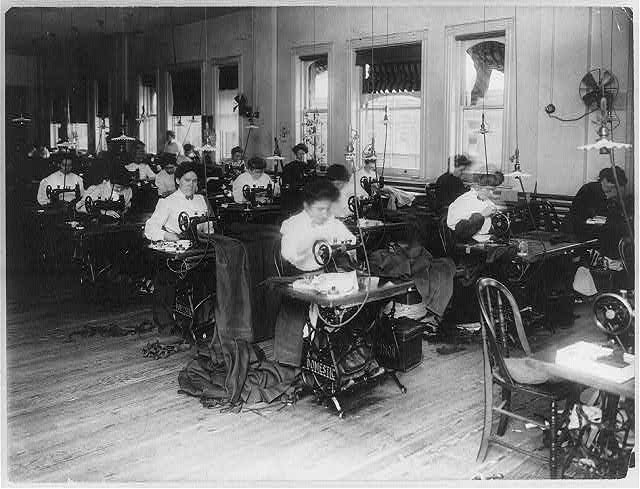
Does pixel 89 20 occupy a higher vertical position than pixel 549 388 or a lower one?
higher

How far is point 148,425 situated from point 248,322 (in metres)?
1.28

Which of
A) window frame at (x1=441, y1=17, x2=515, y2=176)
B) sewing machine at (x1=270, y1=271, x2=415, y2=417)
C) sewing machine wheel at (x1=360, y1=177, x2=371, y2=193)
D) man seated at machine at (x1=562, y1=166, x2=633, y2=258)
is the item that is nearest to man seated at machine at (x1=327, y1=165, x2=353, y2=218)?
sewing machine wheel at (x1=360, y1=177, x2=371, y2=193)

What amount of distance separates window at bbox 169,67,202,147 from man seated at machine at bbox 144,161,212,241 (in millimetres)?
8787

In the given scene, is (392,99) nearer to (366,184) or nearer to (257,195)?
(366,184)

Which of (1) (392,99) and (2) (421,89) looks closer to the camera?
(2) (421,89)

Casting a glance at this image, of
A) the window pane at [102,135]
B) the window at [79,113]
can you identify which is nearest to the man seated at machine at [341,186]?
the window pane at [102,135]

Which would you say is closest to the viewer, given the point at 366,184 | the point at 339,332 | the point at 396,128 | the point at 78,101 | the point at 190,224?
the point at 339,332

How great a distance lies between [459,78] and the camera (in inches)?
351

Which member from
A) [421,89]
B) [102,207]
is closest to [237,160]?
[421,89]

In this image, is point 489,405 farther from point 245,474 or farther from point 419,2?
point 419,2

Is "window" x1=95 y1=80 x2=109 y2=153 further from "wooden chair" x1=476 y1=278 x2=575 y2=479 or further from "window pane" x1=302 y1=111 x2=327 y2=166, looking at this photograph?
"wooden chair" x1=476 y1=278 x2=575 y2=479

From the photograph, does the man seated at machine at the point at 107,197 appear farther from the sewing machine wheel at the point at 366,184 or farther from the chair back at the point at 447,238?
the chair back at the point at 447,238

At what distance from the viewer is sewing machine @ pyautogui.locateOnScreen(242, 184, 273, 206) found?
26.1 feet

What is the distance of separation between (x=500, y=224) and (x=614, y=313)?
272 cm
